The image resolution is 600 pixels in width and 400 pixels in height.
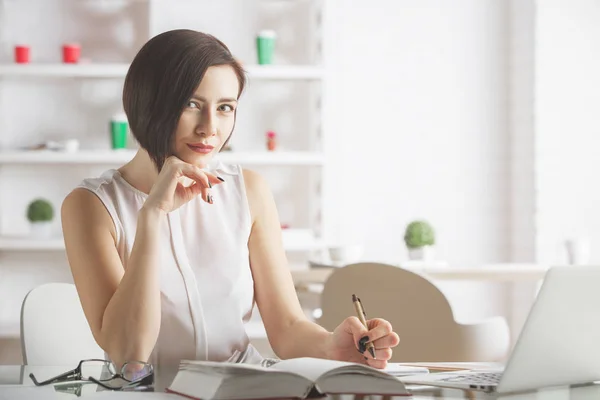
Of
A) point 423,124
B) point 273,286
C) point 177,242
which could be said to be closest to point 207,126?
point 177,242

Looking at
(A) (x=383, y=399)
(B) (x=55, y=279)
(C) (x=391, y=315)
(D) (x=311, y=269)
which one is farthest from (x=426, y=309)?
(B) (x=55, y=279)

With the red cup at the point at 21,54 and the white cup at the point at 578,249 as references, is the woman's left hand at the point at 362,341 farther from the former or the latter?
the red cup at the point at 21,54

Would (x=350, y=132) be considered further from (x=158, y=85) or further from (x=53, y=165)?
(x=158, y=85)

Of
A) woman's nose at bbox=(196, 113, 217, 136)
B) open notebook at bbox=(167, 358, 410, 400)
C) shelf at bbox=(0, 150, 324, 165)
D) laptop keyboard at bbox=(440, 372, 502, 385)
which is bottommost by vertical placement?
laptop keyboard at bbox=(440, 372, 502, 385)

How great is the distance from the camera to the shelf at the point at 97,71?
160 inches

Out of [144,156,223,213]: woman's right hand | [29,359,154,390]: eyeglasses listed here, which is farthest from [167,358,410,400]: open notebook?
[144,156,223,213]: woman's right hand

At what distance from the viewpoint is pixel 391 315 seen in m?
2.49

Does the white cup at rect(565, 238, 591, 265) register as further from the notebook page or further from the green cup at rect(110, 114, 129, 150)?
the notebook page

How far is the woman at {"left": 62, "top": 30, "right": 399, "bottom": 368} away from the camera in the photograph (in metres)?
1.57

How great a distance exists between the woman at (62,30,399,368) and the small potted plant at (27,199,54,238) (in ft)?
7.80

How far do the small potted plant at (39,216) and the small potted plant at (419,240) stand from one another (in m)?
1.67

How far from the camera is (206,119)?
1.68 metres

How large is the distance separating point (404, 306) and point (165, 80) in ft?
3.66

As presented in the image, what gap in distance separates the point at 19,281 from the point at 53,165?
59 cm
